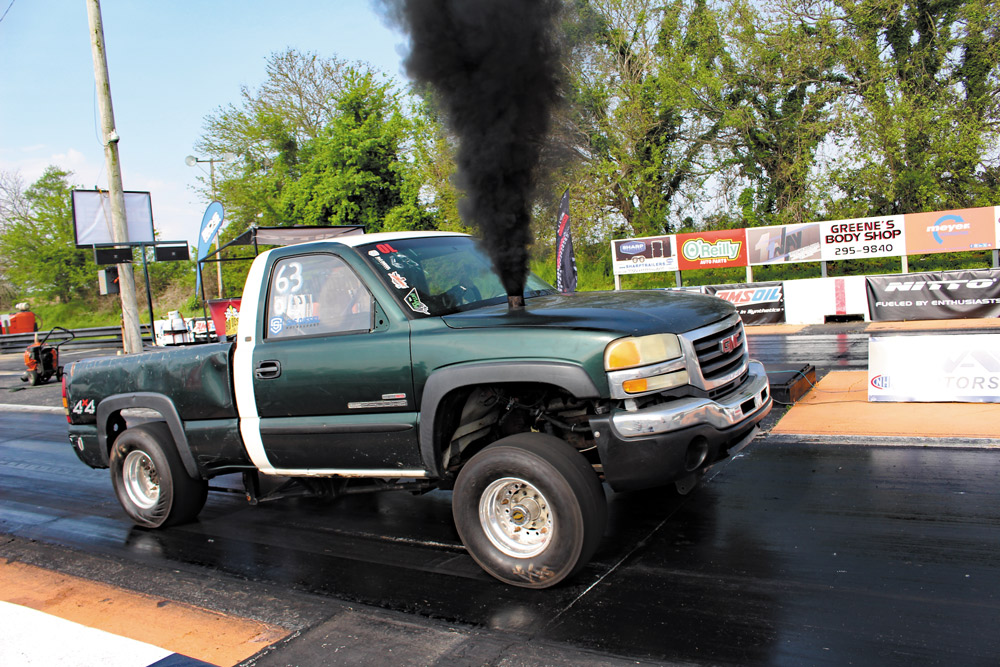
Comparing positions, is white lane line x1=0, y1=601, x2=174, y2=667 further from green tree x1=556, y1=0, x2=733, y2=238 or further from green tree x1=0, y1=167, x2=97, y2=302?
green tree x1=0, y1=167, x2=97, y2=302

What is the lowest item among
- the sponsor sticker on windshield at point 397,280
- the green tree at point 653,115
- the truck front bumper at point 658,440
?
the truck front bumper at point 658,440

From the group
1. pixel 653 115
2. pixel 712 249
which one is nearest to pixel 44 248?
pixel 653 115

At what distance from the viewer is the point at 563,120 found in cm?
569

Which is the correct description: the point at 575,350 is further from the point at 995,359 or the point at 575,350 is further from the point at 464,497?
the point at 995,359

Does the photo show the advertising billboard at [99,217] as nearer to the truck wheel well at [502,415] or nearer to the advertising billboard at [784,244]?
the truck wheel well at [502,415]

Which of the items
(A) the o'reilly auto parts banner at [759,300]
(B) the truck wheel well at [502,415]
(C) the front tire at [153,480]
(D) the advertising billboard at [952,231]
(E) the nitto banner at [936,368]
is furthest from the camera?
(D) the advertising billboard at [952,231]

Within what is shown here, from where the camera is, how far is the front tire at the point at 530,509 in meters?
3.70

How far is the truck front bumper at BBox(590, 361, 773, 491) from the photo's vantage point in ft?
12.0

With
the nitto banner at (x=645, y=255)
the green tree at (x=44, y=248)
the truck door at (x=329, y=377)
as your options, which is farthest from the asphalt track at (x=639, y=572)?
the green tree at (x=44, y=248)

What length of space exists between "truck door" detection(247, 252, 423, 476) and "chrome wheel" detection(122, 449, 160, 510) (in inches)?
53.6

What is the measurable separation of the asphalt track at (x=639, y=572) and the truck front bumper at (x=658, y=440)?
617 mm

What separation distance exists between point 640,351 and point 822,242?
742 inches

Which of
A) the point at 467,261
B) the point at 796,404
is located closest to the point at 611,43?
the point at 796,404

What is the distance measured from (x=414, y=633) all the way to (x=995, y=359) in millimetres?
6480
